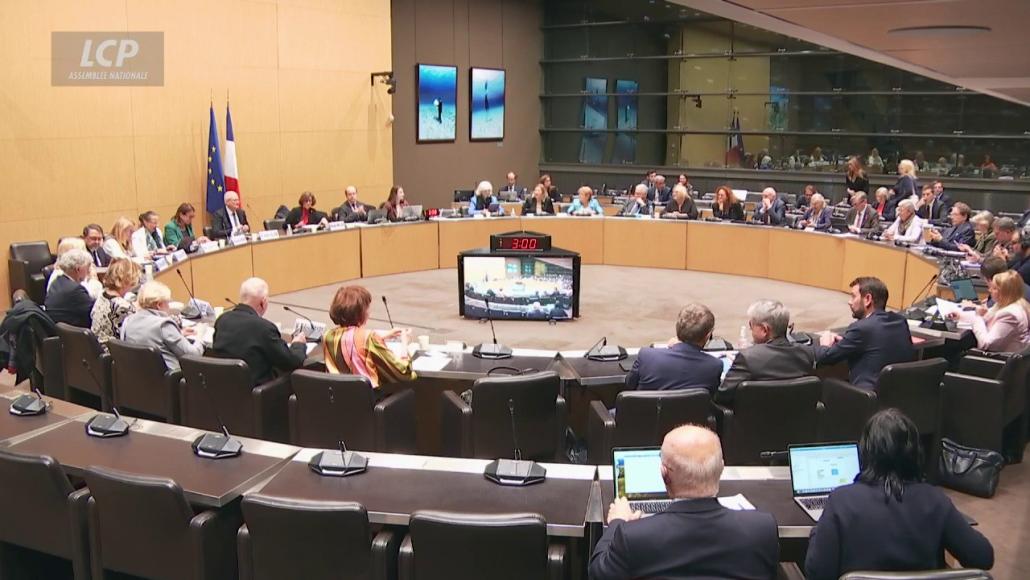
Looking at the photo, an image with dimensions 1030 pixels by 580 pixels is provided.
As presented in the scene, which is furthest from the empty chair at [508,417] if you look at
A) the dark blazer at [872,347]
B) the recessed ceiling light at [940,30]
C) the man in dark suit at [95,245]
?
the man in dark suit at [95,245]

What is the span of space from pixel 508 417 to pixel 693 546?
2.14m

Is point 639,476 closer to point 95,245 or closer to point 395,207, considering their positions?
point 95,245

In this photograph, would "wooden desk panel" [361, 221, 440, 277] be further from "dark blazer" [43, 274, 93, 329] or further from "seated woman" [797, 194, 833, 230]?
"dark blazer" [43, 274, 93, 329]

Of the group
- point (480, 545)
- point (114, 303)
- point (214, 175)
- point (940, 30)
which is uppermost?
point (940, 30)

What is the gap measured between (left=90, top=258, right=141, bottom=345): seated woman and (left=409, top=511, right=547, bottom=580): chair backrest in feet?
11.7

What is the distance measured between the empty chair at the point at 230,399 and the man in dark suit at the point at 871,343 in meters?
3.17

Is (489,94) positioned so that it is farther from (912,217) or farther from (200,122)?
(912,217)

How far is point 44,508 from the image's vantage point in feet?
11.0

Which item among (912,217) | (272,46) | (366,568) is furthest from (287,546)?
(272,46)

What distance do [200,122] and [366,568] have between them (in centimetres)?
993

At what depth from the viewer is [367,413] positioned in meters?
4.53

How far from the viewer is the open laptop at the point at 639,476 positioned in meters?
3.12

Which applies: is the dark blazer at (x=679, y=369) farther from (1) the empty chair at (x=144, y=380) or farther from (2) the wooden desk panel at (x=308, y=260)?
(2) the wooden desk panel at (x=308, y=260)

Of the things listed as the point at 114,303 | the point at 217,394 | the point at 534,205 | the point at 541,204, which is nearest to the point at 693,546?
the point at 217,394
